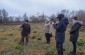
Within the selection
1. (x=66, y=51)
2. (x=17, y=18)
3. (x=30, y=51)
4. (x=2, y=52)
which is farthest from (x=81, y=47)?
(x=17, y=18)

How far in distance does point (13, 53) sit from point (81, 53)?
4.13m

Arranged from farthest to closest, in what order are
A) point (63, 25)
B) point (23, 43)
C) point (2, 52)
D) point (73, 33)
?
point (23, 43), point (2, 52), point (73, 33), point (63, 25)

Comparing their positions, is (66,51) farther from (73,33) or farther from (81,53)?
(73,33)

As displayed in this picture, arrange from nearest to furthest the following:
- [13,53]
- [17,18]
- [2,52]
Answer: [13,53] < [2,52] < [17,18]

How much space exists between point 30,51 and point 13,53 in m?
1.05

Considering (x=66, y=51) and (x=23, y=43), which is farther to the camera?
(x=23, y=43)

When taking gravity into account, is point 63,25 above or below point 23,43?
above

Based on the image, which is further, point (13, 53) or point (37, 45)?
point (37, 45)

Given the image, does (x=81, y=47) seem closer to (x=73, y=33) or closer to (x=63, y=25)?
(x=73, y=33)

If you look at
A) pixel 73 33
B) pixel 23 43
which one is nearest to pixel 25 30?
pixel 23 43

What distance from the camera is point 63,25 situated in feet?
45.3

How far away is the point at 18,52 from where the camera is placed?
18188 millimetres

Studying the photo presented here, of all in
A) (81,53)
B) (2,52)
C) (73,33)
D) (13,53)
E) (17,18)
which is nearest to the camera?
(73,33)

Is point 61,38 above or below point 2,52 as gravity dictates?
above
